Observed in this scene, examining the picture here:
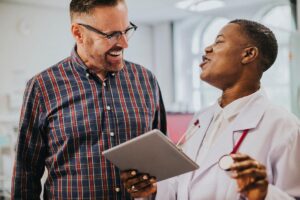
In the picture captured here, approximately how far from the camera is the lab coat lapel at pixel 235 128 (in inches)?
47.1

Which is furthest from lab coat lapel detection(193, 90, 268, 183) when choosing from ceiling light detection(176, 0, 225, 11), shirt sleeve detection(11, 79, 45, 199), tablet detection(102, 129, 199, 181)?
ceiling light detection(176, 0, 225, 11)

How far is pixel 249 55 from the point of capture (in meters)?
1.29

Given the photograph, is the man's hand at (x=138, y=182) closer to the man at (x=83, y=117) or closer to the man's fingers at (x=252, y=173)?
the man at (x=83, y=117)

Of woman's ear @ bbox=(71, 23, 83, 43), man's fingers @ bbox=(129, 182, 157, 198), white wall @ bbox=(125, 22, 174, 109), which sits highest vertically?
woman's ear @ bbox=(71, 23, 83, 43)

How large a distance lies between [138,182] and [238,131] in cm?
37

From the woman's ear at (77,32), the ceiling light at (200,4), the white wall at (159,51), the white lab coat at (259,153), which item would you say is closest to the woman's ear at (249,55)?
the white lab coat at (259,153)

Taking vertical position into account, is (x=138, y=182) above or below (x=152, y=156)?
below

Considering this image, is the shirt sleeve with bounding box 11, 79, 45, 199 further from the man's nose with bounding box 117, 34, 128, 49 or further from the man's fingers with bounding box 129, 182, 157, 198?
the man's fingers with bounding box 129, 182, 157, 198

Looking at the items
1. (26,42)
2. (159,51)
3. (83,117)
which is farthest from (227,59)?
(159,51)

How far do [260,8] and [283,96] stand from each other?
1525 mm

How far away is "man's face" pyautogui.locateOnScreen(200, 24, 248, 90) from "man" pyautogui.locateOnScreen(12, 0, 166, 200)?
1.20 feet

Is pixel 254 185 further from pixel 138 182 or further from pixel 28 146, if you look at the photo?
pixel 28 146

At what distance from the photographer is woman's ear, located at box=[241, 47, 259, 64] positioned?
1287mm

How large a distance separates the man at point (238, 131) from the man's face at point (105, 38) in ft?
1.15
